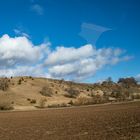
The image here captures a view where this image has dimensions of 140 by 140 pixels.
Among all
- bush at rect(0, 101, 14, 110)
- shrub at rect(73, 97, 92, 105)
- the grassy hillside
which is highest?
the grassy hillside

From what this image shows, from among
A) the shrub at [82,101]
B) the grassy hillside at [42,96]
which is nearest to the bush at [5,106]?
the grassy hillside at [42,96]

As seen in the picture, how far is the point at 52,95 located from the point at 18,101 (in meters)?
18.2

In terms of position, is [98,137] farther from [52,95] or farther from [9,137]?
[52,95]

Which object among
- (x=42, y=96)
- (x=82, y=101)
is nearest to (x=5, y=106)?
(x=82, y=101)

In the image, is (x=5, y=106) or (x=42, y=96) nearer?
(x=5, y=106)

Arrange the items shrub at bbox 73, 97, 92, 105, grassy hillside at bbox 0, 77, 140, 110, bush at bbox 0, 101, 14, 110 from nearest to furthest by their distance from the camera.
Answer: bush at bbox 0, 101, 14, 110 → shrub at bbox 73, 97, 92, 105 → grassy hillside at bbox 0, 77, 140, 110

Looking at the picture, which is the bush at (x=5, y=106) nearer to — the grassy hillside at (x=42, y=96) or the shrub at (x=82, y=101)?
the grassy hillside at (x=42, y=96)

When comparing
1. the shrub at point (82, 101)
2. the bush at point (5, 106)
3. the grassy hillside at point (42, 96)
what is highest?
the grassy hillside at point (42, 96)

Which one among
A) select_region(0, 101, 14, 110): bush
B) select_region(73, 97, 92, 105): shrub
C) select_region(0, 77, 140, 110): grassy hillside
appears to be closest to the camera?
select_region(0, 101, 14, 110): bush

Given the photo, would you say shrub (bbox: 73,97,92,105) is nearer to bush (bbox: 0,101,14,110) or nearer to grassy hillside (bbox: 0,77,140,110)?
grassy hillside (bbox: 0,77,140,110)

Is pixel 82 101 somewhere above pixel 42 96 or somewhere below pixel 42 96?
below

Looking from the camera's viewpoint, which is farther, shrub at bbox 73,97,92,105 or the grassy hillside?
the grassy hillside

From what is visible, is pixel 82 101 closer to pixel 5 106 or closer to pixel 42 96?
pixel 42 96

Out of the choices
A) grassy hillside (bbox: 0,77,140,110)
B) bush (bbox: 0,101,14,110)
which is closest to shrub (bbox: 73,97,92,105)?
grassy hillside (bbox: 0,77,140,110)
